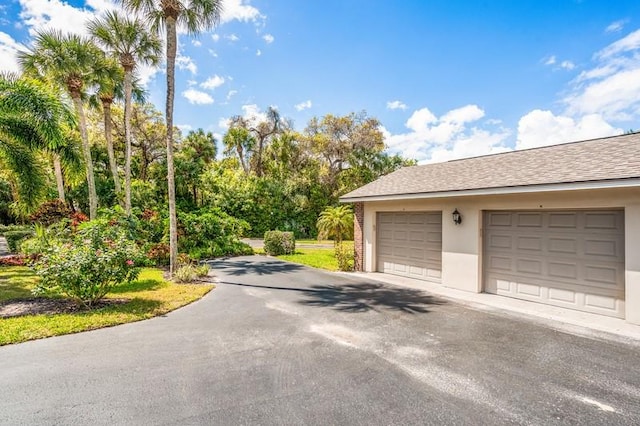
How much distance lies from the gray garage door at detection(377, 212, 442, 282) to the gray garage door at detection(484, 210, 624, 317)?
163 cm

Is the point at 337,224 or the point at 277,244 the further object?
the point at 277,244

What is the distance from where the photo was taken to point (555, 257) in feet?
24.1

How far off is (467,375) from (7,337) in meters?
7.64

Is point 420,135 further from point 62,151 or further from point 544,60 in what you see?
point 62,151

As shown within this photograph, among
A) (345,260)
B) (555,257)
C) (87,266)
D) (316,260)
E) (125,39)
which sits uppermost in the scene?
(125,39)

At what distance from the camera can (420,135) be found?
33.4 m

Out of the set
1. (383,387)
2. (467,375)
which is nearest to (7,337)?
(383,387)

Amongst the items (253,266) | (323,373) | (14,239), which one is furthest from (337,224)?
(14,239)

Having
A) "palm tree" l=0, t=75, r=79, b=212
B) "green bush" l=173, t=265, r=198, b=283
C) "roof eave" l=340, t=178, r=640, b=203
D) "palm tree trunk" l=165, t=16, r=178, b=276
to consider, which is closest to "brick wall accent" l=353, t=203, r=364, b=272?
"roof eave" l=340, t=178, r=640, b=203

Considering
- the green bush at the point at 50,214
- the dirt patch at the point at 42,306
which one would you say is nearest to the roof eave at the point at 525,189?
the dirt patch at the point at 42,306

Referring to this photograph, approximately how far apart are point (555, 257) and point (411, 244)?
4230 mm

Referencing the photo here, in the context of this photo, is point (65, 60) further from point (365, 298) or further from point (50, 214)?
point (365, 298)

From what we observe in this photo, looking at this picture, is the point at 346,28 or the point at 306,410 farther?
the point at 346,28

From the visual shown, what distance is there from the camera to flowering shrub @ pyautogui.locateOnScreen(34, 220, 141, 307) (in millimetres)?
6688
